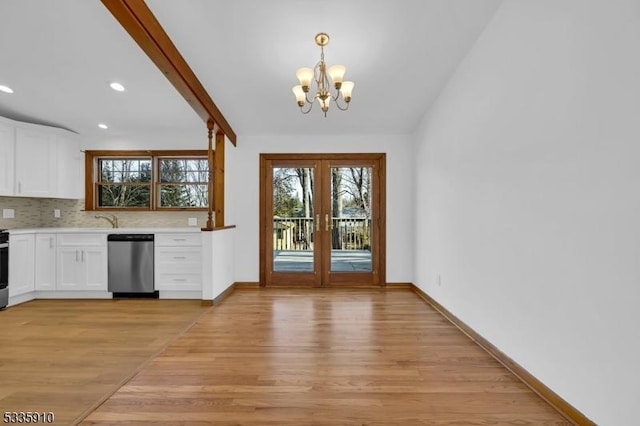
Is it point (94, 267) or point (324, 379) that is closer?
point (324, 379)

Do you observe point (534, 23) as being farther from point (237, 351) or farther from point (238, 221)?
point (238, 221)

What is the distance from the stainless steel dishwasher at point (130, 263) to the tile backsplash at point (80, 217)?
0.73 m

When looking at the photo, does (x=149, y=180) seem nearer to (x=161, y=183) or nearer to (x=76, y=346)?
(x=161, y=183)

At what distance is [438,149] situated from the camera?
12.2ft

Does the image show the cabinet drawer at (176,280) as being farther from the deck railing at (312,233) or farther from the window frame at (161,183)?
the deck railing at (312,233)

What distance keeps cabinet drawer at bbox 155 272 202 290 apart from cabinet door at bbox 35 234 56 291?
1394 millimetres

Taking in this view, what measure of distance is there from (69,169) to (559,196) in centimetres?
592

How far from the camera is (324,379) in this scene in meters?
2.09

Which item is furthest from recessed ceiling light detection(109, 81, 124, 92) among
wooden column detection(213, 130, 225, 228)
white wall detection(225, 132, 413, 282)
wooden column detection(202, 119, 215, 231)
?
white wall detection(225, 132, 413, 282)

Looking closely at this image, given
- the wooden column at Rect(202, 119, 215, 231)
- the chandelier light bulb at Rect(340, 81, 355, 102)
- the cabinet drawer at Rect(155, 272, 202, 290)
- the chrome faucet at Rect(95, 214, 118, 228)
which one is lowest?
the cabinet drawer at Rect(155, 272, 202, 290)

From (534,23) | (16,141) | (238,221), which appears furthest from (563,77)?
(16,141)

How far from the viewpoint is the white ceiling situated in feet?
7.91

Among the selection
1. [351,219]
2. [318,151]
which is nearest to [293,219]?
[351,219]

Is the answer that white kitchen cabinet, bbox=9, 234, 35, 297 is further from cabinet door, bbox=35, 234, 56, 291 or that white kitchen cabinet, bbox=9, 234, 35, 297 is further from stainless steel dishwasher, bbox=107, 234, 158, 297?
stainless steel dishwasher, bbox=107, 234, 158, 297
